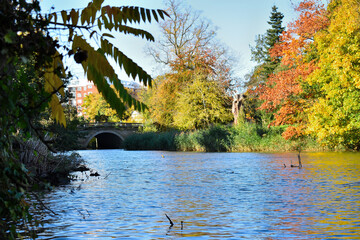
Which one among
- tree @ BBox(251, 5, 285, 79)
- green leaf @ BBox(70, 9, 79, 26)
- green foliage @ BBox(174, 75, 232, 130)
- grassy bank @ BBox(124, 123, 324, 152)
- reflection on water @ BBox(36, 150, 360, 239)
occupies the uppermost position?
tree @ BBox(251, 5, 285, 79)

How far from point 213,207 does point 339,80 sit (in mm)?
21218

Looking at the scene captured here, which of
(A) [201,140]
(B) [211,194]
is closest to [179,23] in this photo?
(A) [201,140]

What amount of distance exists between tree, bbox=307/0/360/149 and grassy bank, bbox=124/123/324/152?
341 cm

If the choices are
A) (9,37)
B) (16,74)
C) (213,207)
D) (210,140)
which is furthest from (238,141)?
(9,37)

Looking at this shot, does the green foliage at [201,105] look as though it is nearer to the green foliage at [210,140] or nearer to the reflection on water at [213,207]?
the green foliage at [210,140]

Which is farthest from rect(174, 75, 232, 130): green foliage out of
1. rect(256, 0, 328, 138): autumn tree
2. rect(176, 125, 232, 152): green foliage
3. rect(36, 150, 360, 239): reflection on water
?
rect(36, 150, 360, 239): reflection on water

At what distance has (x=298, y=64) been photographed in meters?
32.8

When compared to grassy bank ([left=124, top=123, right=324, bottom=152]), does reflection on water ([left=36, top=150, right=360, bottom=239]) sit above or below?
below

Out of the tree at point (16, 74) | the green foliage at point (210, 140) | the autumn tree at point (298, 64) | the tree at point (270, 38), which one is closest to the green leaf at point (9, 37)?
the tree at point (16, 74)

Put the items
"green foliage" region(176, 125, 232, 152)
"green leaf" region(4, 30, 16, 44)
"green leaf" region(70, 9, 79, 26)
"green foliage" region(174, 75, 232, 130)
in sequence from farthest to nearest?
"green foliage" region(174, 75, 232, 130) < "green foliage" region(176, 125, 232, 152) < "green leaf" region(70, 9, 79, 26) < "green leaf" region(4, 30, 16, 44)

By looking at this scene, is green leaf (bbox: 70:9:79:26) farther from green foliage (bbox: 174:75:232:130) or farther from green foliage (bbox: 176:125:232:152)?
green foliage (bbox: 174:75:232:130)

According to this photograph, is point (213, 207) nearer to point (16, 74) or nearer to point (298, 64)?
point (16, 74)

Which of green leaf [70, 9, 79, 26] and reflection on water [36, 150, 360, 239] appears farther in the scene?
reflection on water [36, 150, 360, 239]

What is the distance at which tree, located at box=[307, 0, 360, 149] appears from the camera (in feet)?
92.8
